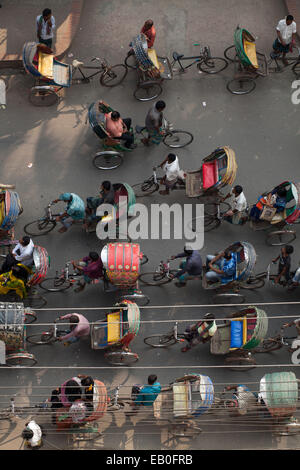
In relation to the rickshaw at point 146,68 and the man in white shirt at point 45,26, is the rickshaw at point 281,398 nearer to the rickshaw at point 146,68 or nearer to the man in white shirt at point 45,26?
the rickshaw at point 146,68

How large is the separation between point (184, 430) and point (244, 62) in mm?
8945

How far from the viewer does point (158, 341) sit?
1330cm

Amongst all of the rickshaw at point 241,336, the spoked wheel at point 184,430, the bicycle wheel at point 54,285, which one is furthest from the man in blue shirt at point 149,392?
the bicycle wheel at point 54,285

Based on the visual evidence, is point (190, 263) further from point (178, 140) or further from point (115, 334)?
point (178, 140)

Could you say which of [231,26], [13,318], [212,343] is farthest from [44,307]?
[231,26]

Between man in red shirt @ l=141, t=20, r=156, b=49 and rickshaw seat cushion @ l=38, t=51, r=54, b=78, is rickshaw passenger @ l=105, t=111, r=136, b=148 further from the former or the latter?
man in red shirt @ l=141, t=20, r=156, b=49

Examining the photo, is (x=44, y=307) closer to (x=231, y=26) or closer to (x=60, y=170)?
(x=60, y=170)

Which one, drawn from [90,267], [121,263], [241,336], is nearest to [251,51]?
[121,263]

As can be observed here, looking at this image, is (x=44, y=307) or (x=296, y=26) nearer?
(x=44, y=307)

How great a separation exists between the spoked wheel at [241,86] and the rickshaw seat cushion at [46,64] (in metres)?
4.52

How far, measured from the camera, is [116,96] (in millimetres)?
16531

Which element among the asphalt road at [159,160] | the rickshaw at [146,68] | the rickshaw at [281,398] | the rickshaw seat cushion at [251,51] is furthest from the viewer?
the rickshaw seat cushion at [251,51]

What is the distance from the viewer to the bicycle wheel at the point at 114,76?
16.6 metres

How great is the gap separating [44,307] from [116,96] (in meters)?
5.98
